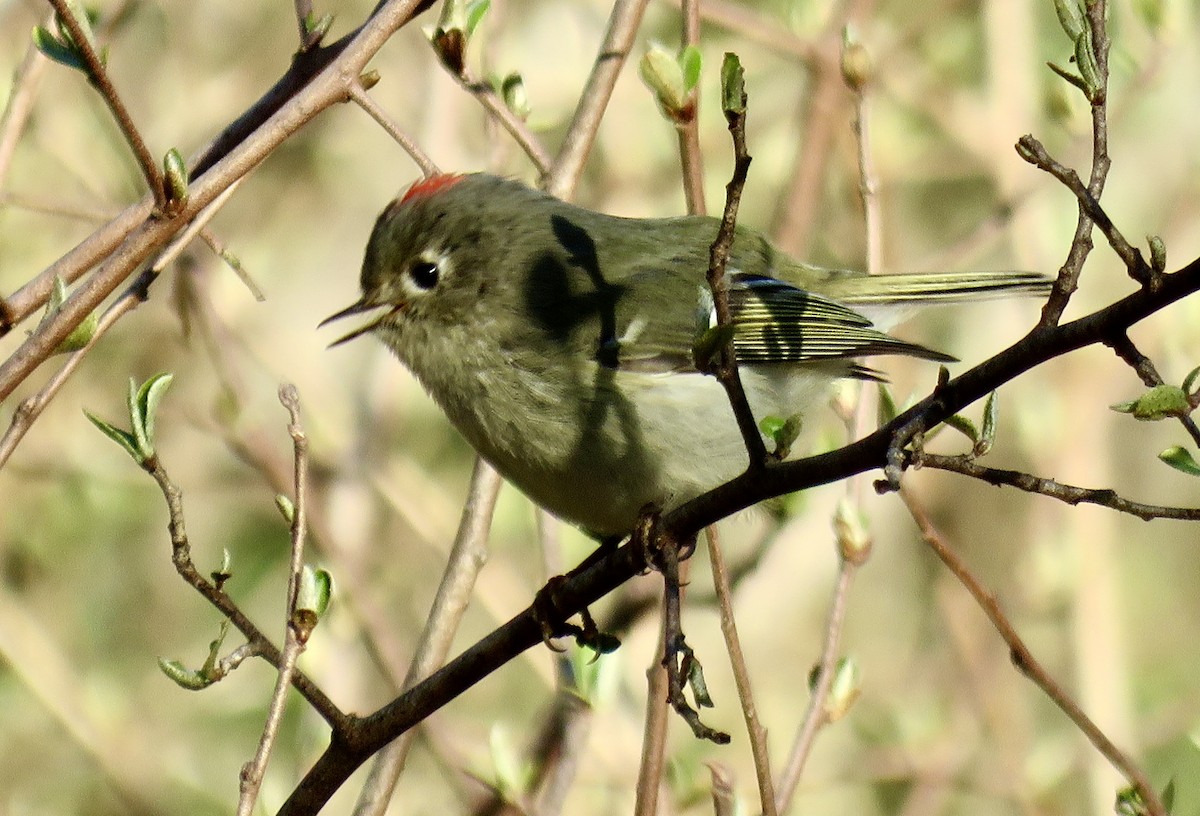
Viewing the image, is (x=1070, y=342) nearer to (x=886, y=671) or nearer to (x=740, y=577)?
(x=740, y=577)

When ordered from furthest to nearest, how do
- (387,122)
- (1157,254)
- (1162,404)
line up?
(387,122) → (1162,404) → (1157,254)

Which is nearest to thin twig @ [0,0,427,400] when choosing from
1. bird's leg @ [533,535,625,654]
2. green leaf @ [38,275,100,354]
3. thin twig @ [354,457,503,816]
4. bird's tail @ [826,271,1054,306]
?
green leaf @ [38,275,100,354]

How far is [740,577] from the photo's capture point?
3.37 metres

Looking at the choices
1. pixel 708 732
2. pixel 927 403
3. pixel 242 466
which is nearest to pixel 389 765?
pixel 708 732

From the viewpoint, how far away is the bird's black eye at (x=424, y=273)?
2959 millimetres

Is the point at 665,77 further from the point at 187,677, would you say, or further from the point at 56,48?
the point at 187,677

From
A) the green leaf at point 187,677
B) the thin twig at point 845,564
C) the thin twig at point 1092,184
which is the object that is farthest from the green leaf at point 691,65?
the green leaf at point 187,677

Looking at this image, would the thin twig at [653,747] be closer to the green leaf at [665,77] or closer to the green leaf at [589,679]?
the green leaf at [589,679]

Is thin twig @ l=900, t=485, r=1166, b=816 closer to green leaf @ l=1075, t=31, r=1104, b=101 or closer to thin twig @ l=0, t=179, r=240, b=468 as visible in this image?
green leaf @ l=1075, t=31, r=1104, b=101

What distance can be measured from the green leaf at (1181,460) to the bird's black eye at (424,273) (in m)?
1.73

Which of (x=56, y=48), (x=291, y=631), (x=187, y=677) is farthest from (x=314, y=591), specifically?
(x=56, y=48)

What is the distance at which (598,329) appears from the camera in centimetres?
274

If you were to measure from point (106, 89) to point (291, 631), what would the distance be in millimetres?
624

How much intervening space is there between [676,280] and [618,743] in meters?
1.46
